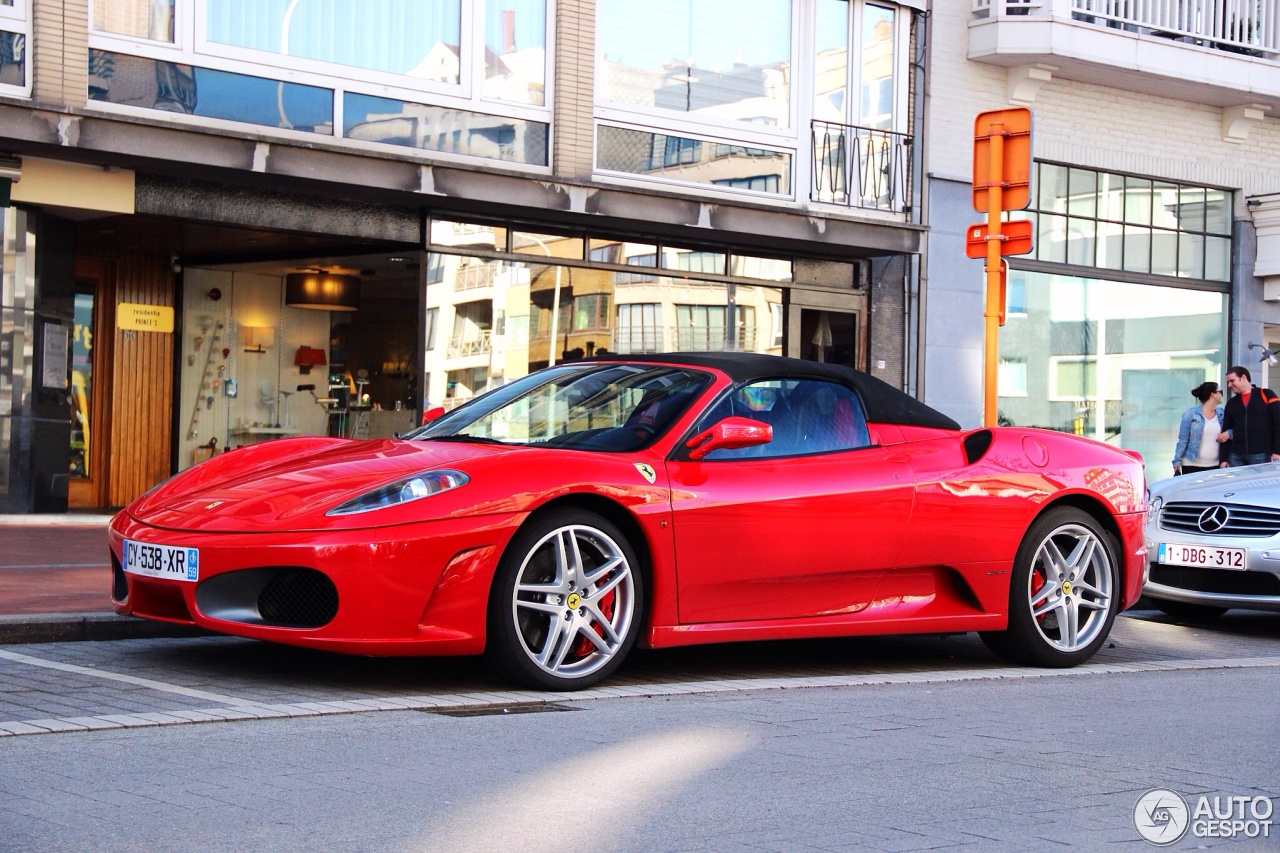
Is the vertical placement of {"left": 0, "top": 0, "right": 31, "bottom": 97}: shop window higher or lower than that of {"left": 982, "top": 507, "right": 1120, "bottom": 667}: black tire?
higher

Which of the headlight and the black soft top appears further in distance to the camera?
the black soft top

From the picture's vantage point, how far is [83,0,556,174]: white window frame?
42.8ft

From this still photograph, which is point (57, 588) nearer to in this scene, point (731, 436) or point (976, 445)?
point (731, 436)

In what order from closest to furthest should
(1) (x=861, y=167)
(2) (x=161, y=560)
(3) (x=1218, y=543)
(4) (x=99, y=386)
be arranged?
(2) (x=161, y=560) → (3) (x=1218, y=543) → (4) (x=99, y=386) → (1) (x=861, y=167)

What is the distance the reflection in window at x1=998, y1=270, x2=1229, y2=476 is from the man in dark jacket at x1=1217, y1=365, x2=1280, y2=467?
458 centimetres

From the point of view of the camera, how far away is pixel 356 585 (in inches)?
225

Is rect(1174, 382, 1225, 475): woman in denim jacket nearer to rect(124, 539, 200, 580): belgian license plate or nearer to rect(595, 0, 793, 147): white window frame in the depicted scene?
rect(595, 0, 793, 147): white window frame

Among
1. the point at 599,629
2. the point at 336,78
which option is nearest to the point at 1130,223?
the point at 336,78

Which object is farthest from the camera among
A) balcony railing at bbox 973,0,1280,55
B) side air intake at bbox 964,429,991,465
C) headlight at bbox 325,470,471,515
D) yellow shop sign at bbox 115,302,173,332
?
balcony railing at bbox 973,0,1280,55

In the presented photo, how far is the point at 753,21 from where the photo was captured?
17.0 meters

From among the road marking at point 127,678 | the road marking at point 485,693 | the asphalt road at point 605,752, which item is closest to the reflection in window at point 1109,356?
the road marking at point 485,693

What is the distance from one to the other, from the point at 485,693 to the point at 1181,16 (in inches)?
638

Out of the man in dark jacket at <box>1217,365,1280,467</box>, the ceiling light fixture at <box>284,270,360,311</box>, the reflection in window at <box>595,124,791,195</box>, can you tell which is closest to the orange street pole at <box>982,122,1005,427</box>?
the man in dark jacket at <box>1217,365,1280,467</box>

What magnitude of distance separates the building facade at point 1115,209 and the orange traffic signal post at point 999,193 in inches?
264
